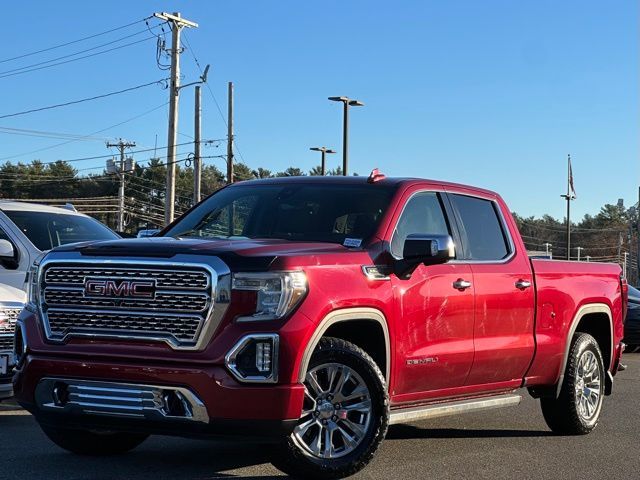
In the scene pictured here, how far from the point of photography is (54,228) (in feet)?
34.3

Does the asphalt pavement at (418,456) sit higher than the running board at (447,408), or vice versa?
the running board at (447,408)

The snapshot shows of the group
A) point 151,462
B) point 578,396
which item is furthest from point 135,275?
point 578,396

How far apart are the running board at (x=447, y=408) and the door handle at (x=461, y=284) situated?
807 mm

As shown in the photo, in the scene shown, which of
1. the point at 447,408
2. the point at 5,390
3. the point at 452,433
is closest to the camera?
the point at 447,408

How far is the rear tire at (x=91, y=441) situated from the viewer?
247 inches

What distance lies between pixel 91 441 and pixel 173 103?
98.7ft

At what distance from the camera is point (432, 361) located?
625 cm

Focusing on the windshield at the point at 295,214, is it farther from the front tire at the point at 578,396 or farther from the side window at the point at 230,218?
the front tire at the point at 578,396

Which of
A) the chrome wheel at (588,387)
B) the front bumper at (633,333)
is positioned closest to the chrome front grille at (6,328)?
the chrome wheel at (588,387)

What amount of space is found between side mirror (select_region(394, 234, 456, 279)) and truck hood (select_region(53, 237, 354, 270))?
0.38m

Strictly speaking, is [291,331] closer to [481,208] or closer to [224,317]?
[224,317]

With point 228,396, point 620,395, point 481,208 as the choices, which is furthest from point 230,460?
point 620,395

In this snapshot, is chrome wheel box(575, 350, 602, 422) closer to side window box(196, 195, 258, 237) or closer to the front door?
the front door

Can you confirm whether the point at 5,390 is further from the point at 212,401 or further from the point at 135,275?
the point at 212,401
